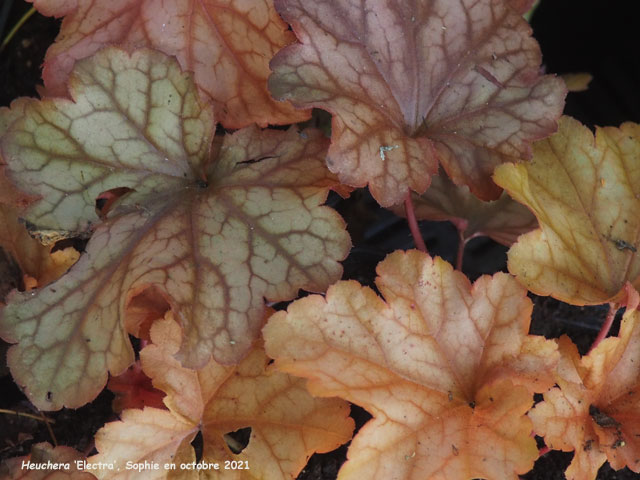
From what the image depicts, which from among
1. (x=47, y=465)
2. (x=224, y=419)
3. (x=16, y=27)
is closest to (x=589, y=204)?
(x=224, y=419)

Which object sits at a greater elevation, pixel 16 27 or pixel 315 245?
pixel 16 27

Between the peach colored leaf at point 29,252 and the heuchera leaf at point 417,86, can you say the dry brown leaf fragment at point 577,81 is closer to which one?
the heuchera leaf at point 417,86

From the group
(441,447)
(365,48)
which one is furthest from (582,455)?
(365,48)

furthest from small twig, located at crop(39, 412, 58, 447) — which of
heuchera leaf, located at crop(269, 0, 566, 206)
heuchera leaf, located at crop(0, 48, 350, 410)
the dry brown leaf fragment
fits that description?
the dry brown leaf fragment

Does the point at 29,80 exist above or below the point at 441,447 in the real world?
above

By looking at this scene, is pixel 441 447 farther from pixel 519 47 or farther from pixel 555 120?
pixel 519 47

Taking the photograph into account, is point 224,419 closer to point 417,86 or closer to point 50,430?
point 50,430
